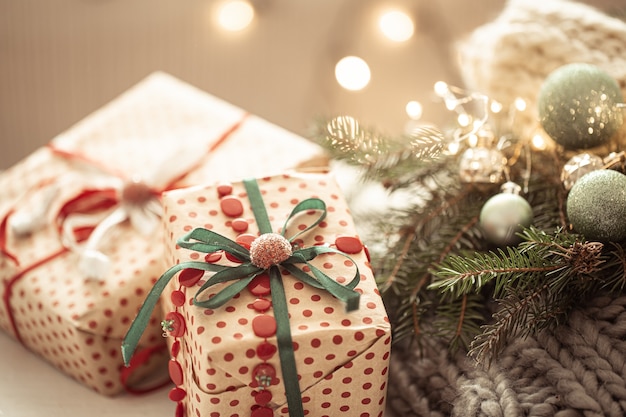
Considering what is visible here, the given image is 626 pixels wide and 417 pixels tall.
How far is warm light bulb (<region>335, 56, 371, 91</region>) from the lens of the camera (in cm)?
166

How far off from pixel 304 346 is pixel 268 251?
0.10 metres

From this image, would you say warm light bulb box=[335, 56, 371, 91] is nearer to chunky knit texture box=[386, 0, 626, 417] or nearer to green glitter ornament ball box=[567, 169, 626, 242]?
chunky knit texture box=[386, 0, 626, 417]

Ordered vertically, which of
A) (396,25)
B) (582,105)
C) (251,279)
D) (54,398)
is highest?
(582,105)

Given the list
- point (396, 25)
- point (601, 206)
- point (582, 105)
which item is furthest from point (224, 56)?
point (601, 206)

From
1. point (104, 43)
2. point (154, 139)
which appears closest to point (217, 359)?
point (154, 139)

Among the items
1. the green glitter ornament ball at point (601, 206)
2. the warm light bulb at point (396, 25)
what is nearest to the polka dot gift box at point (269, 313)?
the green glitter ornament ball at point (601, 206)

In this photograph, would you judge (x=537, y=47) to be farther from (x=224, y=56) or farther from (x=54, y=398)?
(x=224, y=56)

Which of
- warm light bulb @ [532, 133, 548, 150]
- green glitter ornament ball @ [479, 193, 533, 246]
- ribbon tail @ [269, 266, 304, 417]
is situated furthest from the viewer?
warm light bulb @ [532, 133, 548, 150]

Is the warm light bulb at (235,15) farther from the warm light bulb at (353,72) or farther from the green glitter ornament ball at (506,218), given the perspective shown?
the green glitter ornament ball at (506,218)

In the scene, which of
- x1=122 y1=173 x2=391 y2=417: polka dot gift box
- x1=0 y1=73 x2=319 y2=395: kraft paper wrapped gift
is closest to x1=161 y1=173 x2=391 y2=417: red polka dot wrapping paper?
x1=122 y1=173 x2=391 y2=417: polka dot gift box

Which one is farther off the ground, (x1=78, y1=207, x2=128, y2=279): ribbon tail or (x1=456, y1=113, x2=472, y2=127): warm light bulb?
(x1=456, y1=113, x2=472, y2=127): warm light bulb

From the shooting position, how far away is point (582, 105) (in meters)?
0.82

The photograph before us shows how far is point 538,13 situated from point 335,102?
81cm

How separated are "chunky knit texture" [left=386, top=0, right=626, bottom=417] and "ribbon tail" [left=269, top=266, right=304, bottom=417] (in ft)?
0.57
